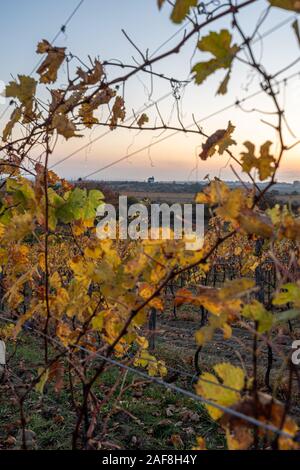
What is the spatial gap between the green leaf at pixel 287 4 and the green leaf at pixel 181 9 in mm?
258

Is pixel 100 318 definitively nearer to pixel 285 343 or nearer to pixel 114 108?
pixel 114 108

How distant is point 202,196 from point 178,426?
3791 mm

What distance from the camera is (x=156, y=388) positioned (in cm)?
584

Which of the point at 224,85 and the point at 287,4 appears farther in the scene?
the point at 224,85

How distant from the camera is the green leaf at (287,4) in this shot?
3.64 feet

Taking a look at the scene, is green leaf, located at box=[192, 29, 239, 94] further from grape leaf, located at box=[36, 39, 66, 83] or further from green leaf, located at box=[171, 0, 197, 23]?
grape leaf, located at box=[36, 39, 66, 83]

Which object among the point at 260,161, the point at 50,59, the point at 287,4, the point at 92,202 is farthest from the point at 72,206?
the point at 287,4

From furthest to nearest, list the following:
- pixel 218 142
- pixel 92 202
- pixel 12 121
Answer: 1. pixel 92 202
2. pixel 12 121
3. pixel 218 142

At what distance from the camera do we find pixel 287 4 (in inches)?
44.7

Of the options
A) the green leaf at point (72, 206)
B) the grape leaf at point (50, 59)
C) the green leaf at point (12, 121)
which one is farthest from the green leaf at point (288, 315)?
the green leaf at point (12, 121)

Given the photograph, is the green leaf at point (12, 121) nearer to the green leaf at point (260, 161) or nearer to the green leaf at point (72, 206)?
the green leaf at point (72, 206)

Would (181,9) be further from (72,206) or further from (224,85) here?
A: (72,206)

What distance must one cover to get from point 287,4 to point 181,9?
323mm
